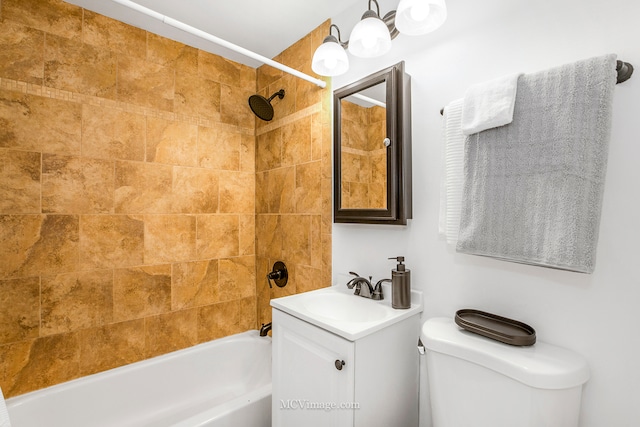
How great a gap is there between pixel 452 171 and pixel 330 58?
778 millimetres

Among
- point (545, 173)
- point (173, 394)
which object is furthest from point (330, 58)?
point (173, 394)

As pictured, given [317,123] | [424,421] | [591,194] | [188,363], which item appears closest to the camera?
[591,194]

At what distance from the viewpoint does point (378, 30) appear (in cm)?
120

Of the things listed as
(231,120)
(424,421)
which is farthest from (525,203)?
(231,120)

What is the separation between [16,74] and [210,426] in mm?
1894

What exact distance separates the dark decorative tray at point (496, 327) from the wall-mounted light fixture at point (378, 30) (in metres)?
1.02

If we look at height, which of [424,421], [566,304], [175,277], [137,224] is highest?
[137,224]

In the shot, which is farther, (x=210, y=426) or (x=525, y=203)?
(x=210, y=426)

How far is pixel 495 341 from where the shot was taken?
3.09ft

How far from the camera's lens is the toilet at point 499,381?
0.79 m

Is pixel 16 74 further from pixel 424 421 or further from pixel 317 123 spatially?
pixel 424 421

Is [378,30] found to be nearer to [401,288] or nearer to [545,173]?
[545,173]

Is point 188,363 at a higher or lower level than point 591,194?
lower

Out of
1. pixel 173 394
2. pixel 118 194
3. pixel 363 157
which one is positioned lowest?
Answer: pixel 173 394
